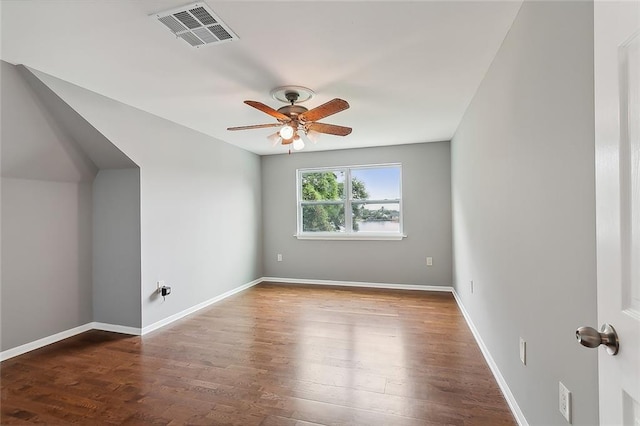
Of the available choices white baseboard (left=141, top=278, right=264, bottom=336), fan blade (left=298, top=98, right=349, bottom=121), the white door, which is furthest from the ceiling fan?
white baseboard (left=141, top=278, right=264, bottom=336)

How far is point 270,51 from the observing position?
6.76 feet

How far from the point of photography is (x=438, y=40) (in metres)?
1.95

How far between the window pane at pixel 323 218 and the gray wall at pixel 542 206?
3.03 meters

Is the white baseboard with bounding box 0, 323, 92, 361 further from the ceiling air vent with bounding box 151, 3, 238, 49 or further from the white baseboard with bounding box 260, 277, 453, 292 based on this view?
the ceiling air vent with bounding box 151, 3, 238, 49

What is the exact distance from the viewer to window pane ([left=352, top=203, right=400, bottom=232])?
5.04m

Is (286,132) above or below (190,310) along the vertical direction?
above

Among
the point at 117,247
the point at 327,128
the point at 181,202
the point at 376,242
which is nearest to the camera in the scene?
the point at 327,128

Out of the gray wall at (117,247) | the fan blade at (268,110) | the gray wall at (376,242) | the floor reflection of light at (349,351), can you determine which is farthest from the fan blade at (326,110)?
the gray wall at (376,242)

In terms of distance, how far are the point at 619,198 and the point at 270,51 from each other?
2.01 m

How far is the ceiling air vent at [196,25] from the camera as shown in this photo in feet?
5.41

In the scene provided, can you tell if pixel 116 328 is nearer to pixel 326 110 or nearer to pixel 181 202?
pixel 181 202

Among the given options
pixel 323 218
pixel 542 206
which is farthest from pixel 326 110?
pixel 323 218

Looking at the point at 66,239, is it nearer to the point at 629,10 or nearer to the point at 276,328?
the point at 276,328

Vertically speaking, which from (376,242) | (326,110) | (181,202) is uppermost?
(326,110)
